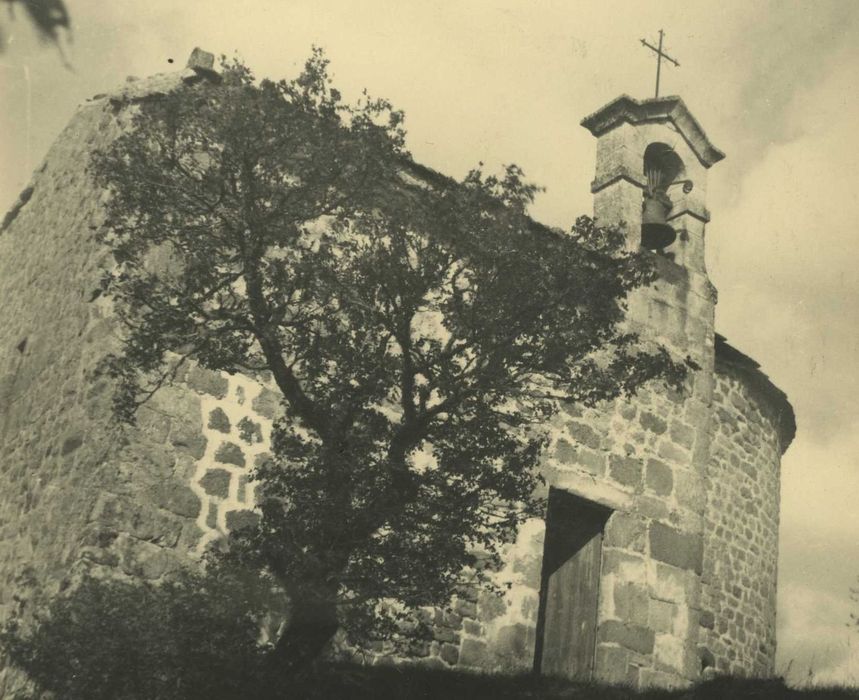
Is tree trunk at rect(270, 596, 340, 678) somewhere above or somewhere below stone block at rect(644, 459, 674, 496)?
below

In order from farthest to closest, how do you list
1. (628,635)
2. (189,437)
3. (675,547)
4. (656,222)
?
1. (656,222)
2. (675,547)
3. (628,635)
4. (189,437)

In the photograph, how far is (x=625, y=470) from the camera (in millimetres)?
8664

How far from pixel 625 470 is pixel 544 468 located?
100cm

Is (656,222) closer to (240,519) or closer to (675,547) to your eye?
(675,547)

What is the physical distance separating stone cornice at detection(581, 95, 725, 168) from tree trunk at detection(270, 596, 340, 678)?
6.49 metres

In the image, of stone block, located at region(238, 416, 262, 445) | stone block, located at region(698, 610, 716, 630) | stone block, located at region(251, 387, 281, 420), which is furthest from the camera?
stone block, located at region(698, 610, 716, 630)

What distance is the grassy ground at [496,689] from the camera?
5.95 metres

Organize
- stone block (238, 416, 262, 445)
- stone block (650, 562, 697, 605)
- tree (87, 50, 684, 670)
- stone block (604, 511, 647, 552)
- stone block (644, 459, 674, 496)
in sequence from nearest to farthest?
tree (87, 50, 684, 670) < stone block (238, 416, 262, 445) < stone block (604, 511, 647, 552) < stone block (650, 562, 697, 605) < stone block (644, 459, 674, 496)

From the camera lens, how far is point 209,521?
639cm

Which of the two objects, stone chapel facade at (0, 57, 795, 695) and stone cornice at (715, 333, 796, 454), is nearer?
stone chapel facade at (0, 57, 795, 695)

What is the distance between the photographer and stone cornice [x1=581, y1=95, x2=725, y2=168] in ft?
31.7

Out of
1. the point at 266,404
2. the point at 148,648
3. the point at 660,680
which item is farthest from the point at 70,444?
the point at 660,680

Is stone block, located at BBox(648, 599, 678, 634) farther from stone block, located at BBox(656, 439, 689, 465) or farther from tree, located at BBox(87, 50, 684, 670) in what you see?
tree, located at BBox(87, 50, 684, 670)

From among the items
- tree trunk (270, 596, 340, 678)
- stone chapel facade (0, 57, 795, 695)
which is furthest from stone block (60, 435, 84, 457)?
tree trunk (270, 596, 340, 678)
